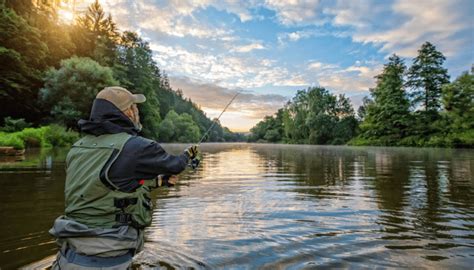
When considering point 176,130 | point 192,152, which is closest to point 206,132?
point 192,152

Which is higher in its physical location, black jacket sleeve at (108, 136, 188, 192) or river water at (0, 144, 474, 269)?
black jacket sleeve at (108, 136, 188, 192)

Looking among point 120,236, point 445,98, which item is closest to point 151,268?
point 120,236

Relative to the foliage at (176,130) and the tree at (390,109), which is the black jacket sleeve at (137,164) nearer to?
the tree at (390,109)

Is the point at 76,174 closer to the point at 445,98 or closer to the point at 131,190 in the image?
the point at 131,190

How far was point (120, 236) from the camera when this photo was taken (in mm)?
2498

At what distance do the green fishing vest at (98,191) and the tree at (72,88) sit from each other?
33.6 meters

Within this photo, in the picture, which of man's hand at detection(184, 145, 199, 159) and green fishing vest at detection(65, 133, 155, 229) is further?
man's hand at detection(184, 145, 199, 159)

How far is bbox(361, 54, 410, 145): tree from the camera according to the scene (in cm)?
6312

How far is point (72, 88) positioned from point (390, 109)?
5549 cm

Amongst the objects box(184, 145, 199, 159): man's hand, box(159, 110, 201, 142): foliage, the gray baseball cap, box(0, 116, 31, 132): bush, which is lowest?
box(184, 145, 199, 159): man's hand

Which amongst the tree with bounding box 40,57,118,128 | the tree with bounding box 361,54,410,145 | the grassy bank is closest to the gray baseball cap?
the grassy bank

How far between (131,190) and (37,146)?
94.7 feet

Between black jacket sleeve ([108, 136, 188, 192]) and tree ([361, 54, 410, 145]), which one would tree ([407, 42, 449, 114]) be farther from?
black jacket sleeve ([108, 136, 188, 192])

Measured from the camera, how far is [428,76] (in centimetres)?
6069
